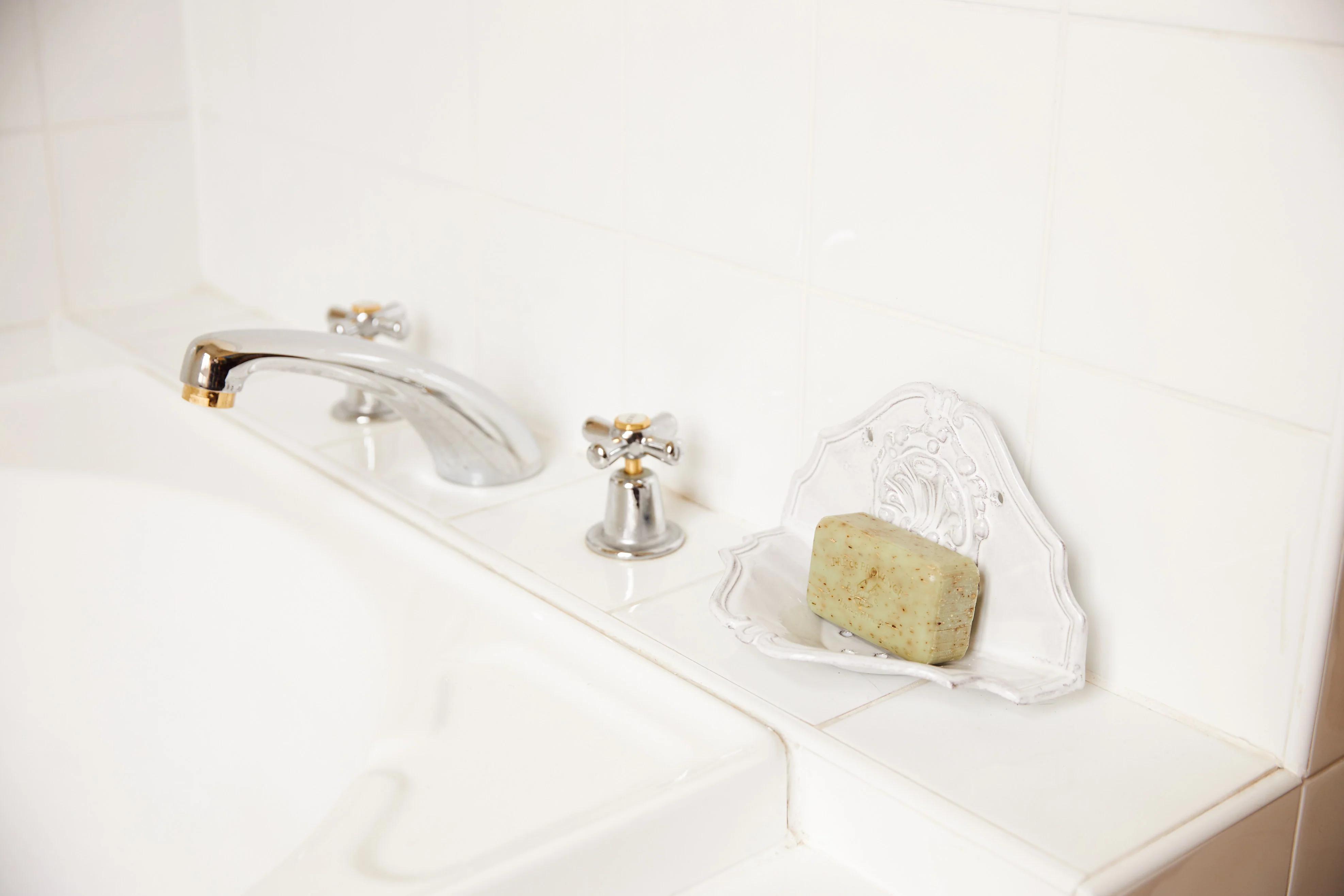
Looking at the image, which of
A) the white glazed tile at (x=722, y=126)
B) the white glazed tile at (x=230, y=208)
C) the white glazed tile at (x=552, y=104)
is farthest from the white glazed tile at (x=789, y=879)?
the white glazed tile at (x=230, y=208)

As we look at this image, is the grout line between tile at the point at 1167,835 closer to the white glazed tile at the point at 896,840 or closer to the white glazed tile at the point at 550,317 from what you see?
the white glazed tile at the point at 896,840

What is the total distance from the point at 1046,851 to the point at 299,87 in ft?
3.22

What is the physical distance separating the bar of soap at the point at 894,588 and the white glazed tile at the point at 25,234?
37.0 inches

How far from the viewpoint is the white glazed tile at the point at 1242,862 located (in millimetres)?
594

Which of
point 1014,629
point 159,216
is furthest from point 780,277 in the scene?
point 159,216

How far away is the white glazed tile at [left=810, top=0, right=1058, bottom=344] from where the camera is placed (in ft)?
2.24

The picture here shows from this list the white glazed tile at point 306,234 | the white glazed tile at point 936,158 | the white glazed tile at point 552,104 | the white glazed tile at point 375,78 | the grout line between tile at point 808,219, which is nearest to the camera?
the white glazed tile at point 936,158

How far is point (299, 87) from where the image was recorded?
4.06 ft

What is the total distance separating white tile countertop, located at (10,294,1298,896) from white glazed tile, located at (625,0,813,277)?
8.8 inches

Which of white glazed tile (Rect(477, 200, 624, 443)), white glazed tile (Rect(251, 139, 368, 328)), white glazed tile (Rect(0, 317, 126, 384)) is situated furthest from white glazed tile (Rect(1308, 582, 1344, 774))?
white glazed tile (Rect(0, 317, 126, 384))

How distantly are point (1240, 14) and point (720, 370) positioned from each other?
416mm

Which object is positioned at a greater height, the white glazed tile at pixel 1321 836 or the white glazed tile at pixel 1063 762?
the white glazed tile at pixel 1063 762

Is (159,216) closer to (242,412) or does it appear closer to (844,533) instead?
(242,412)

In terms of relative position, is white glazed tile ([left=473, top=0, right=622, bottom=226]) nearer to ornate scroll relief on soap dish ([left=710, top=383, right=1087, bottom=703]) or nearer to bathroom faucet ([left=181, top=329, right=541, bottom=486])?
bathroom faucet ([left=181, top=329, right=541, bottom=486])
